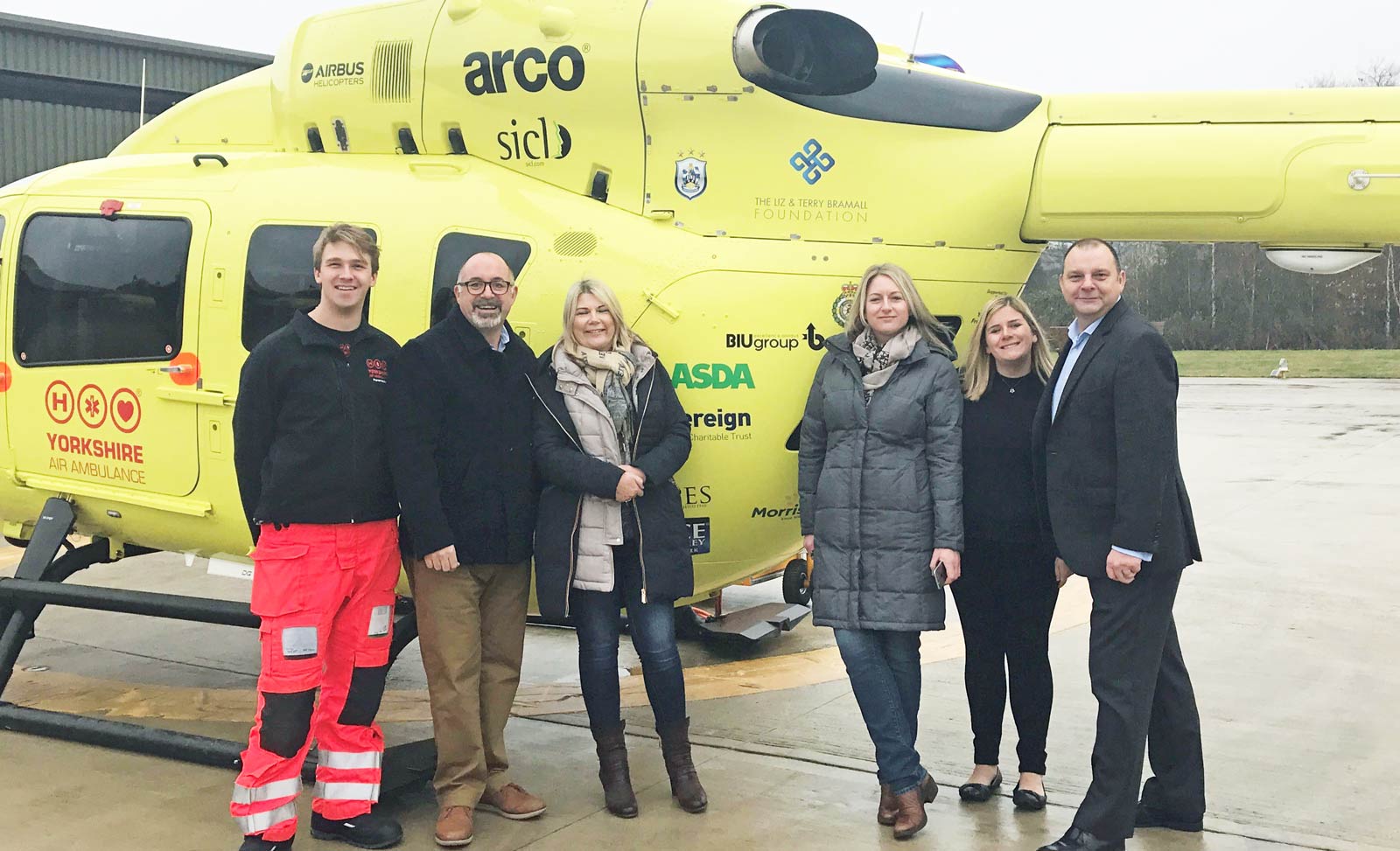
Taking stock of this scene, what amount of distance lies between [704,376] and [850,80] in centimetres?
119

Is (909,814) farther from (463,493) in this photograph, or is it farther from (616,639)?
(463,493)

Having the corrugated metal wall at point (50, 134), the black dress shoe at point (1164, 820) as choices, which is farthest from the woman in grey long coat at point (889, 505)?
the corrugated metal wall at point (50, 134)

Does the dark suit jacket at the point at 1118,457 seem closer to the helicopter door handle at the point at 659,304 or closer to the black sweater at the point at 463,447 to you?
the helicopter door handle at the point at 659,304

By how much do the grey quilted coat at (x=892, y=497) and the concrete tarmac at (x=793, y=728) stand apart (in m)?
0.80

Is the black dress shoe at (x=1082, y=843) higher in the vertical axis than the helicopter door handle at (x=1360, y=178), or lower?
lower

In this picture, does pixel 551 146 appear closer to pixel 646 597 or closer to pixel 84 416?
pixel 646 597

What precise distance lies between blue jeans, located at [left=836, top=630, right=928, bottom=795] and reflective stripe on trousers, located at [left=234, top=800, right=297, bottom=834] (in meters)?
1.82

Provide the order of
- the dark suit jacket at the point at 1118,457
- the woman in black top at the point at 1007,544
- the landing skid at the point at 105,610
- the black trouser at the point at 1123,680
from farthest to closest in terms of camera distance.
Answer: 1. the landing skid at the point at 105,610
2. the woman in black top at the point at 1007,544
3. the black trouser at the point at 1123,680
4. the dark suit jacket at the point at 1118,457

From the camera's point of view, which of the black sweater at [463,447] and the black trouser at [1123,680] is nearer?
the black trouser at [1123,680]

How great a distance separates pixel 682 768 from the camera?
161 inches

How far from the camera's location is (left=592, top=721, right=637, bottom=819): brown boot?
404cm

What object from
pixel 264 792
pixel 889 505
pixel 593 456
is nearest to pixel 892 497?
pixel 889 505

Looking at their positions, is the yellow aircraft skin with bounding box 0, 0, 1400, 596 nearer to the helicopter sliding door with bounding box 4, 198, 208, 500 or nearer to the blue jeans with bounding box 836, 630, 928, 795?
the helicopter sliding door with bounding box 4, 198, 208, 500

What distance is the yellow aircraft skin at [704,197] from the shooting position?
4.18 m
